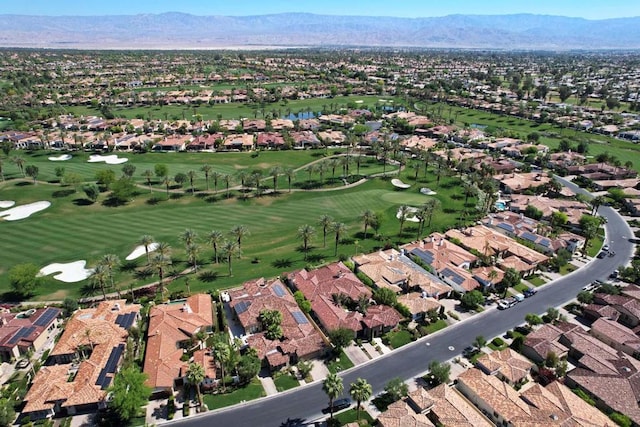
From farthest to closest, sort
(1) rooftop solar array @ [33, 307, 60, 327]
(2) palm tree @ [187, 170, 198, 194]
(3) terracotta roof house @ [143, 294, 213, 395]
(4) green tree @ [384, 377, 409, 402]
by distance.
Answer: (2) palm tree @ [187, 170, 198, 194]
(1) rooftop solar array @ [33, 307, 60, 327]
(3) terracotta roof house @ [143, 294, 213, 395]
(4) green tree @ [384, 377, 409, 402]

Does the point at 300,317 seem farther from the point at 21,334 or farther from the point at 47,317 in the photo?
the point at 21,334

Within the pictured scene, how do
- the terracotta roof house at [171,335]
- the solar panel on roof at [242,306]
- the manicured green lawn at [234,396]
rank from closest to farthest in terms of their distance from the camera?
1. the manicured green lawn at [234,396]
2. the terracotta roof house at [171,335]
3. the solar panel on roof at [242,306]

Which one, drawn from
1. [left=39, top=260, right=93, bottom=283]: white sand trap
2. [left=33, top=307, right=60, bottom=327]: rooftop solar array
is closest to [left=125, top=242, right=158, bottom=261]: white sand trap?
[left=39, top=260, right=93, bottom=283]: white sand trap

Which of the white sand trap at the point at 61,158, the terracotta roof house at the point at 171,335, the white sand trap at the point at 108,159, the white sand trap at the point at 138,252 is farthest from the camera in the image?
the white sand trap at the point at 108,159

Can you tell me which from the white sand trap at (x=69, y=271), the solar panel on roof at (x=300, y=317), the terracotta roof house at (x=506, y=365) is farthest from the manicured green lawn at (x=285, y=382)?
the white sand trap at (x=69, y=271)

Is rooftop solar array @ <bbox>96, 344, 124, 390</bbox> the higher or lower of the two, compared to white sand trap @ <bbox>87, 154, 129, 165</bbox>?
lower

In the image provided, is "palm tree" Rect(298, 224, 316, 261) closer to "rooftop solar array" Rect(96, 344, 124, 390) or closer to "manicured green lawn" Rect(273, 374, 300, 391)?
"manicured green lawn" Rect(273, 374, 300, 391)

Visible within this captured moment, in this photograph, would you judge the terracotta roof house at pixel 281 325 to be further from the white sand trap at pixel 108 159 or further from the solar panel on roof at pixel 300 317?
the white sand trap at pixel 108 159
